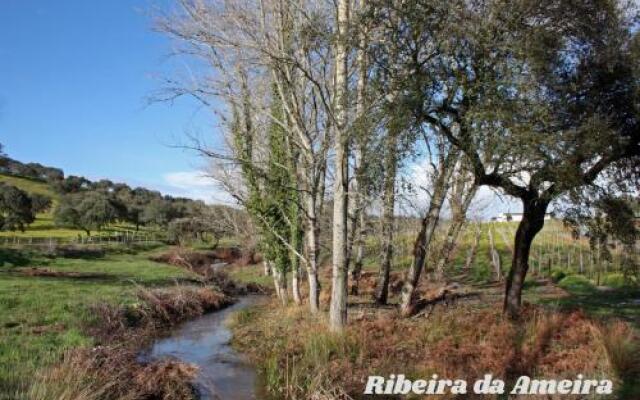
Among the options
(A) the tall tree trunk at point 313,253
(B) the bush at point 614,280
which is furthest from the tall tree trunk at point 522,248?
(B) the bush at point 614,280

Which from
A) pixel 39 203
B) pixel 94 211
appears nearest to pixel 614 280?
pixel 94 211

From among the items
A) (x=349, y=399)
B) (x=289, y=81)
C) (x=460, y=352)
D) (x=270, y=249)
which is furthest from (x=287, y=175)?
(x=349, y=399)

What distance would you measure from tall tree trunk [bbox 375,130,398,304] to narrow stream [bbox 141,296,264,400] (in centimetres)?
591

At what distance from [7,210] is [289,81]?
52541mm

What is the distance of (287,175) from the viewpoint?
22.6 metres

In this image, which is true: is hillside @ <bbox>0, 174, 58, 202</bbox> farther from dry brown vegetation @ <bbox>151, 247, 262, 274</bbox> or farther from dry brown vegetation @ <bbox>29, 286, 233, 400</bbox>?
dry brown vegetation @ <bbox>29, 286, 233, 400</bbox>

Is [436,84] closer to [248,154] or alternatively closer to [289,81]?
[289,81]

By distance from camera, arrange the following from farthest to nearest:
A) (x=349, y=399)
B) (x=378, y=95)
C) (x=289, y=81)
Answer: (x=289, y=81)
(x=378, y=95)
(x=349, y=399)

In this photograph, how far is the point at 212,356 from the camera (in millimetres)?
15555

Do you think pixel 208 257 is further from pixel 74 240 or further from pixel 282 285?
pixel 282 285

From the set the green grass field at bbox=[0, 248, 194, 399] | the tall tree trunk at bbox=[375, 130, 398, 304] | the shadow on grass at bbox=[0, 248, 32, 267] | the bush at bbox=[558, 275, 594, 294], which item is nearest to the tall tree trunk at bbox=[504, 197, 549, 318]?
the tall tree trunk at bbox=[375, 130, 398, 304]

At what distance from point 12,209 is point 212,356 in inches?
2047

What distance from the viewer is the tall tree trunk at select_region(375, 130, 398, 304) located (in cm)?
1243

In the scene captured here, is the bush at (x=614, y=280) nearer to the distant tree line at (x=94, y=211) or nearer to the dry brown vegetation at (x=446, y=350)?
the dry brown vegetation at (x=446, y=350)
